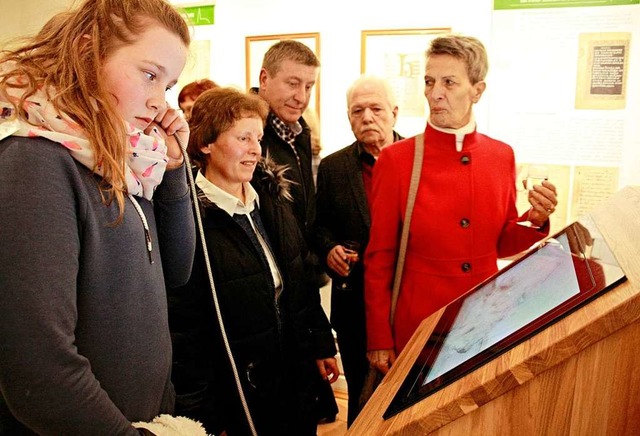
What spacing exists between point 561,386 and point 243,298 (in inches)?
44.6

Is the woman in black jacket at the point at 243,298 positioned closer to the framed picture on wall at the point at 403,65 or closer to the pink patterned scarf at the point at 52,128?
the pink patterned scarf at the point at 52,128

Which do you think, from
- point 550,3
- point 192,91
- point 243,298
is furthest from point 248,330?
point 550,3

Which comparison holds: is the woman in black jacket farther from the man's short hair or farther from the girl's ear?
the man's short hair

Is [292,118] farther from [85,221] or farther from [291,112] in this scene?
[85,221]

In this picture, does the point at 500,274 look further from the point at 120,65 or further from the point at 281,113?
the point at 281,113

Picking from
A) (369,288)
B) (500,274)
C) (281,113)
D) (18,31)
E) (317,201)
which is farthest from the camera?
(18,31)

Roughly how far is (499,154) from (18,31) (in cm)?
345

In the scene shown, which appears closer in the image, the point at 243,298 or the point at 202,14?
the point at 243,298

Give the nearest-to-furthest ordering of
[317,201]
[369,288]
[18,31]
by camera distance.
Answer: [369,288], [317,201], [18,31]

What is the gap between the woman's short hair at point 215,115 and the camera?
1852mm

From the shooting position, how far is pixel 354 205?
94.7 inches

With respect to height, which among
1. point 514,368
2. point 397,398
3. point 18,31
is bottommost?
point 397,398

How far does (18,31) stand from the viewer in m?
3.68

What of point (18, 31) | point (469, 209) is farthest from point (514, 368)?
point (18, 31)
